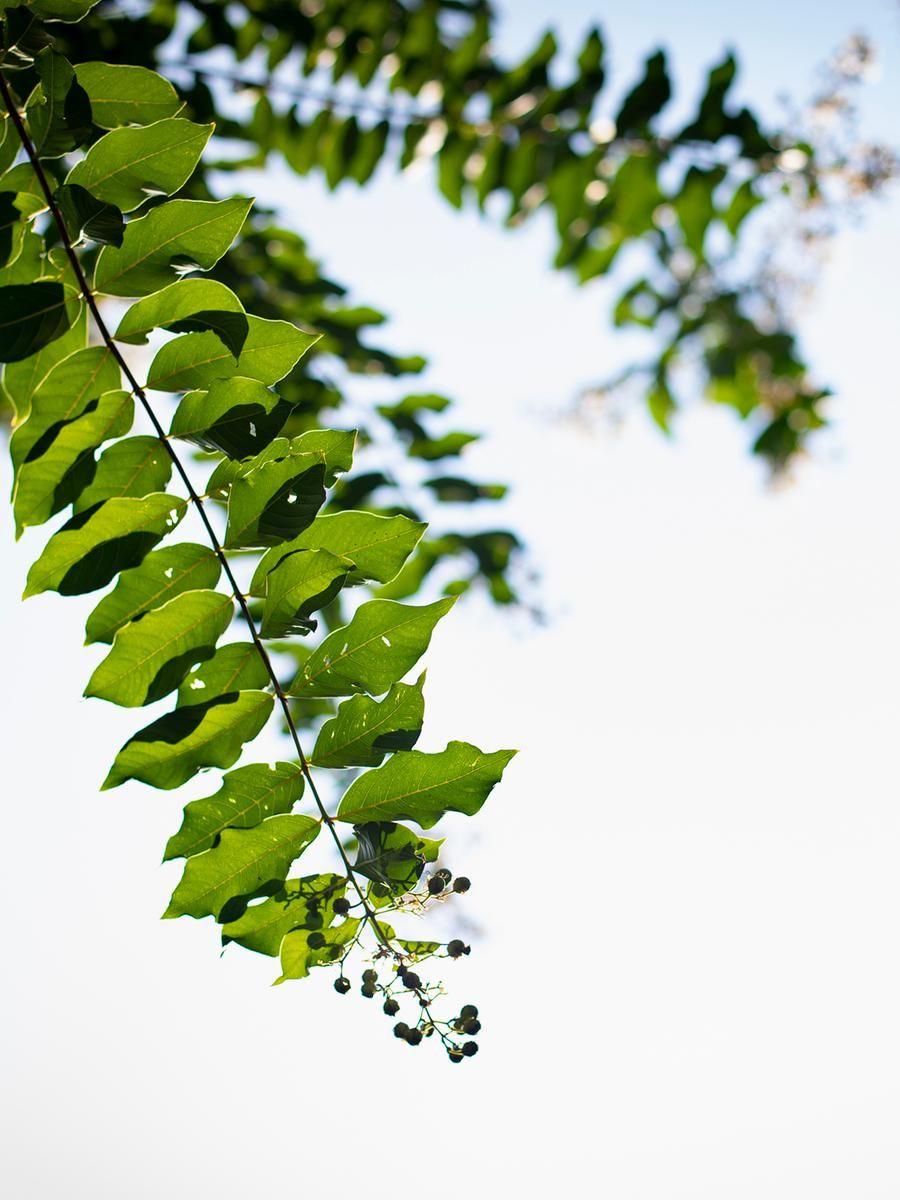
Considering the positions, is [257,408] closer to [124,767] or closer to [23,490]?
[23,490]

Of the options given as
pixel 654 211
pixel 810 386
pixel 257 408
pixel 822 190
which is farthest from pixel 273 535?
pixel 822 190

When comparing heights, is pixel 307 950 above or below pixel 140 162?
below

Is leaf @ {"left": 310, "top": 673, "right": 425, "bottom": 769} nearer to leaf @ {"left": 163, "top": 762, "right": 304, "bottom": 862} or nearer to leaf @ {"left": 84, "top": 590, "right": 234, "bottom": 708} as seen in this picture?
leaf @ {"left": 163, "top": 762, "right": 304, "bottom": 862}

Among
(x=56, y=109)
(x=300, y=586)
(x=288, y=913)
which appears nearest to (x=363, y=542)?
(x=300, y=586)

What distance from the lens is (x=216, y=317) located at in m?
1.01

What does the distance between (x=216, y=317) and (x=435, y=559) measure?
1662 millimetres

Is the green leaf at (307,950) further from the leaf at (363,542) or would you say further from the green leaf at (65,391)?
the green leaf at (65,391)

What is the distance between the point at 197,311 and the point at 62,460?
0.22 metres

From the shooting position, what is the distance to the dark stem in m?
1.00

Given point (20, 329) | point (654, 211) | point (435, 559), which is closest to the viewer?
point (20, 329)

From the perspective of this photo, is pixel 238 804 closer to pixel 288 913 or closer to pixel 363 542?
pixel 288 913

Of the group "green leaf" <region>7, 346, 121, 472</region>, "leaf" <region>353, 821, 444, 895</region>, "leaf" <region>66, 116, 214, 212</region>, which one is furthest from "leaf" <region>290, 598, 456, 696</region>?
"leaf" <region>66, 116, 214, 212</region>

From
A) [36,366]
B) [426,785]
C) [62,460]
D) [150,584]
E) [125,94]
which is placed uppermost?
[125,94]

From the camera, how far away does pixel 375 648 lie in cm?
107
